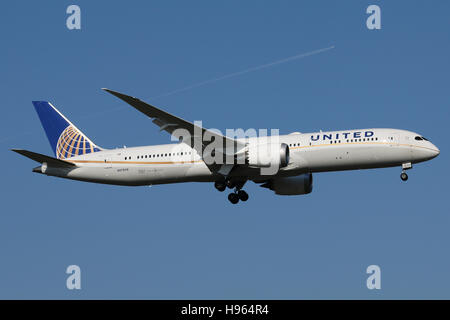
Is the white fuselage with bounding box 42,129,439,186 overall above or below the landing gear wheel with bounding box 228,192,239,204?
above

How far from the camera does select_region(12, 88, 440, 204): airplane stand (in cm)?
4591

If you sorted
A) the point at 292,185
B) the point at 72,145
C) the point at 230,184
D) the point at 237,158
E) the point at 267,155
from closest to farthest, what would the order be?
1. the point at 267,155
2. the point at 237,158
3. the point at 230,184
4. the point at 292,185
5. the point at 72,145

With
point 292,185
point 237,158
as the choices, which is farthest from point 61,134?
point 292,185

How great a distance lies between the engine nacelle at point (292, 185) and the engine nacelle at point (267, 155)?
17.7ft

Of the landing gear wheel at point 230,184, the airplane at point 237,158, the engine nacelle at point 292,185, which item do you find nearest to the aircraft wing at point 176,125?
the airplane at point 237,158

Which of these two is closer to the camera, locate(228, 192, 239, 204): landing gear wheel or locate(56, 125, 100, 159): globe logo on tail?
locate(228, 192, 239, 204): landing gear wheel

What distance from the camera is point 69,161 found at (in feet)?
174

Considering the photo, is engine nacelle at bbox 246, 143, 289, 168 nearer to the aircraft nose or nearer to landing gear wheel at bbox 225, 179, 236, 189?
landing gear wheel at bbox 225, 179, 236, 189

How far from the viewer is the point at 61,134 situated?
5509cm

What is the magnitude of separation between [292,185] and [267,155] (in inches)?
261

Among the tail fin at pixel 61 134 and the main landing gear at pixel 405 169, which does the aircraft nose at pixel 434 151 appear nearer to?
the main landing gear at pixel 405 169

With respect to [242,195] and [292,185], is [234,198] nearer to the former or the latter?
[242,195]

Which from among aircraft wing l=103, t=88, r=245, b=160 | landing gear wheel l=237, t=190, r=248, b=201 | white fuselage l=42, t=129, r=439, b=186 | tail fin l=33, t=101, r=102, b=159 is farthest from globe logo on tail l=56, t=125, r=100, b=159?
landing gear wheel l=237, t=190, r=248, b=201
